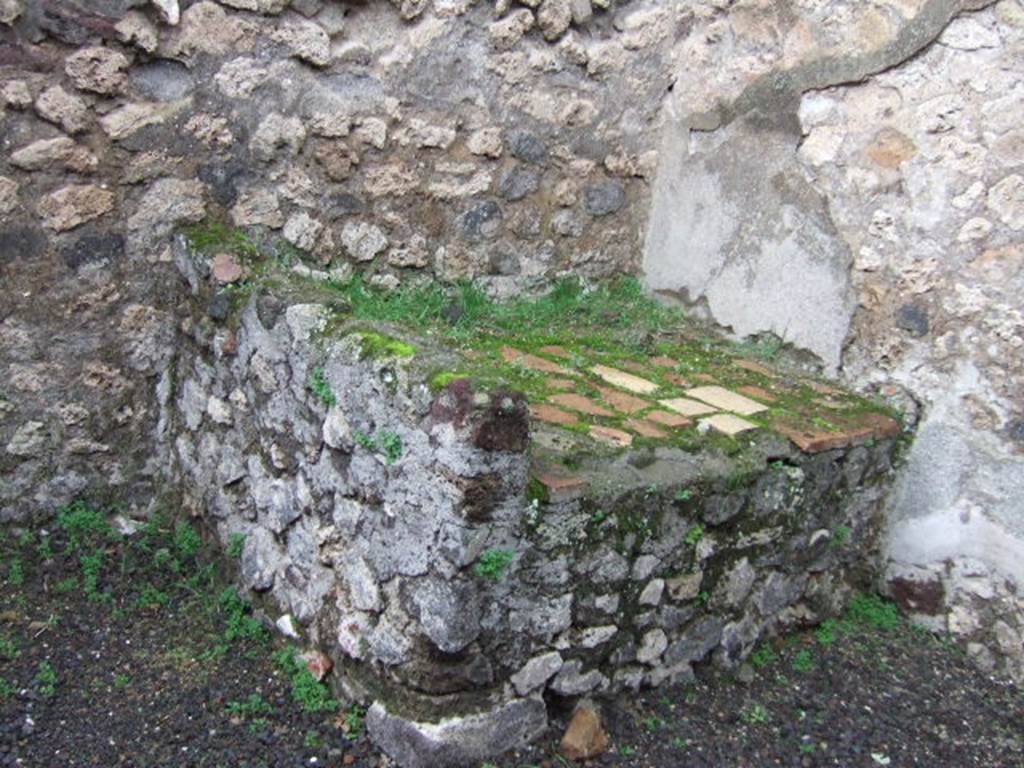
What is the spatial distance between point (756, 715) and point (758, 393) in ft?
3.67

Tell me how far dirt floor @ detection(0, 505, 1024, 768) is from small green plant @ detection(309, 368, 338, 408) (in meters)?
0.77

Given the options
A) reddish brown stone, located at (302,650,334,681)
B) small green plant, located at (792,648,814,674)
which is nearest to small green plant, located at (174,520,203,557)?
reddish brown stone, located at (302,650,334,681)

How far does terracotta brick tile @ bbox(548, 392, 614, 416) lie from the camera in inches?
124

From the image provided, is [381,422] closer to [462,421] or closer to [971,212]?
[462,421]

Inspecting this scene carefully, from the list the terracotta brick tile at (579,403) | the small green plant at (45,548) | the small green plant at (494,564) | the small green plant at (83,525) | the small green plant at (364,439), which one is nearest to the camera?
the small green plant at (494,564)

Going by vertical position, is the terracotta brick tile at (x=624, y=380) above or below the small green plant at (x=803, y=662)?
above

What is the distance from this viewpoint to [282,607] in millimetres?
3158

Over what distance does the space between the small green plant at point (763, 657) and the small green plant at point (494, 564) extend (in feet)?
3.63

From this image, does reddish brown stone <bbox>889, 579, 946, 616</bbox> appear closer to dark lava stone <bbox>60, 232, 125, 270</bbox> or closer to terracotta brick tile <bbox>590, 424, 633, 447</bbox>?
terracotta brick tile <bbox>590, 424, 633, 447</bbox>

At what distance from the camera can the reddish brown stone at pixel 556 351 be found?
12.1 ft

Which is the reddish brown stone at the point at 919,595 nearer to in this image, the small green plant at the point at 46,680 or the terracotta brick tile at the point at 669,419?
the terracotta brick tile at the point at 669,419

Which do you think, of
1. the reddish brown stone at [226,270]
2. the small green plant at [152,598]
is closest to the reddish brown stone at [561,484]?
the reddish brown stone at [226,270]

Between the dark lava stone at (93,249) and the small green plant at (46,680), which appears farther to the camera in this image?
the dark lava stone at (93,249)

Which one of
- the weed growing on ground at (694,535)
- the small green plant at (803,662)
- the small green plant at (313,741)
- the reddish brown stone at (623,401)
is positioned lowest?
the small green plant at (313,741)
